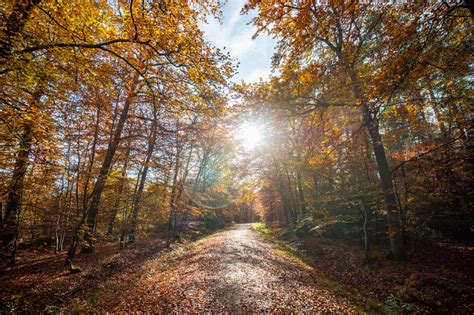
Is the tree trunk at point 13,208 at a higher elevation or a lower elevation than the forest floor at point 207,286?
higher

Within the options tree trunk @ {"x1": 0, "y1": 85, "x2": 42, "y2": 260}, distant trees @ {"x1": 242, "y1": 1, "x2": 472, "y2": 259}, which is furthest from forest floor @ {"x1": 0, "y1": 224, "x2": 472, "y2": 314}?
distant trees @ {"x1": 242, "y1": 1, "x2": 472, "y2": 259}

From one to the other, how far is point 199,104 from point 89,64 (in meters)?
3.53

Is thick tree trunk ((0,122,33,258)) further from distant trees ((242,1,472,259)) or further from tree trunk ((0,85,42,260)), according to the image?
distant trees ((242,1,472,259))

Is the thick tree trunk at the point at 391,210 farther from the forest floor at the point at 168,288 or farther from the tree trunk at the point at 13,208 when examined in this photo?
the tree trunk at the point at 13,208

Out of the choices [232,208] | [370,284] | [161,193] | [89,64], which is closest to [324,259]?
[370,284]

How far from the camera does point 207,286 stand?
666 centimetres

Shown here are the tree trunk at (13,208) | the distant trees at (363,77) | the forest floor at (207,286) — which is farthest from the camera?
the tree trunk at (13,208)

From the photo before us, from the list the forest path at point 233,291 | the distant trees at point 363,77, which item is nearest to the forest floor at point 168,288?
the forest path at point 233,291

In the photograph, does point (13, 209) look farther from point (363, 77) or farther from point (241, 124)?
point (363, 77)

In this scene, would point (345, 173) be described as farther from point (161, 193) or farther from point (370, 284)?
point (161, 193)

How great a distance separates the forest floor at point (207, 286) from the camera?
5.70 m

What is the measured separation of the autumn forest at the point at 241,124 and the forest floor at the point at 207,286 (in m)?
0.07

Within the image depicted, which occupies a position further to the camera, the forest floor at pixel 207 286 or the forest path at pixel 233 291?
the forest floor at pixel 207 286

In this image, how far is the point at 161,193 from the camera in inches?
506
